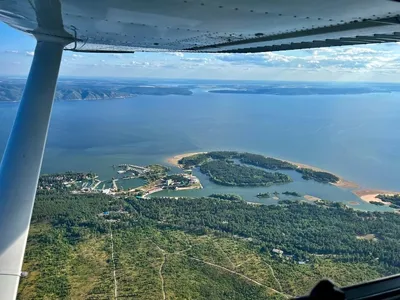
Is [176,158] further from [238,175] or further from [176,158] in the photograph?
[238,175]

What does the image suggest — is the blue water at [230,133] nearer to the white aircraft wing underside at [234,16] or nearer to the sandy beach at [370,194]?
the sandy beach at [370,194]

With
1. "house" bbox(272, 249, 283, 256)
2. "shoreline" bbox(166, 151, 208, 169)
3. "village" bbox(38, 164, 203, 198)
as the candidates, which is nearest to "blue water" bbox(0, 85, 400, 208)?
"shoreline" bbox(166, 151, 208, 169)

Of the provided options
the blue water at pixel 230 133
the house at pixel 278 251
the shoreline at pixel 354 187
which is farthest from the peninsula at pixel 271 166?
the house at pixel 278 251

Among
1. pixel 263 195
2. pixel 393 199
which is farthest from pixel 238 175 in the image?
pixel 393 199

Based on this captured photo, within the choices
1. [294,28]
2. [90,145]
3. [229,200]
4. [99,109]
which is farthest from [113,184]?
[99,109]

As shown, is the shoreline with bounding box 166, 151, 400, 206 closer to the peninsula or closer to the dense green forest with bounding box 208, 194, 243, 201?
the peninsula

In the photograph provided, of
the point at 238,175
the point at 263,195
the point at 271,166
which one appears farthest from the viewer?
the point at 271,166

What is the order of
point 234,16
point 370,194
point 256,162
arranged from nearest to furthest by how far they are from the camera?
point 234,16, point 370,194, point 256,162
